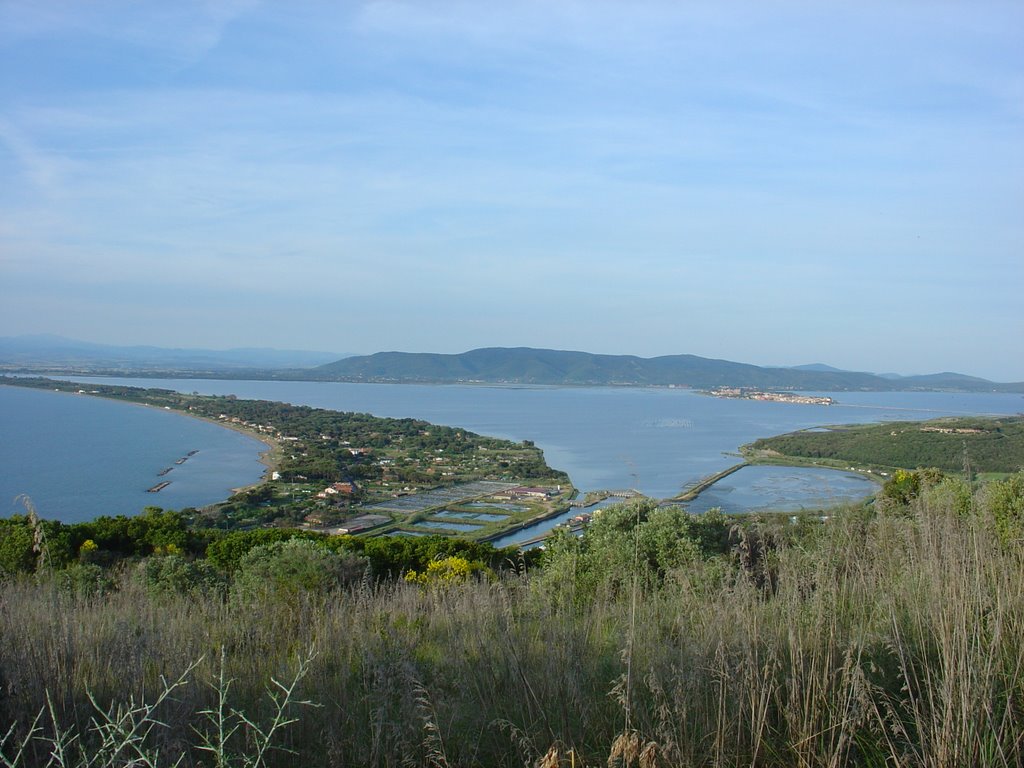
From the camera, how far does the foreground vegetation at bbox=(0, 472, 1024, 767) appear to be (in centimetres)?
216

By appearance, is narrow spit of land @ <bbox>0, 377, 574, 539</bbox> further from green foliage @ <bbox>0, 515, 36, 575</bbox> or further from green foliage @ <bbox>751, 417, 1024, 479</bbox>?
green foliage @ <bbox>751, 417, 1024, 479</bbox>

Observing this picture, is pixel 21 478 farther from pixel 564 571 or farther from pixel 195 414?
pixel 195 414

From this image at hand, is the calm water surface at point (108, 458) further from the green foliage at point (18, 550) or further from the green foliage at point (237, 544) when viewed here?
the green foliage at point (237, 544)

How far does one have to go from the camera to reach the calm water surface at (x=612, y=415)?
29.3 meters

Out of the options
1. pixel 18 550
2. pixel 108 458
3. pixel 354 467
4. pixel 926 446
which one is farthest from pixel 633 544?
pixel 108 458

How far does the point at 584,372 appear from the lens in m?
115

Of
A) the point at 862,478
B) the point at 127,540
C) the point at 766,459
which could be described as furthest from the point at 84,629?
the point at 766,459

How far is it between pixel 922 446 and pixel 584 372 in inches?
3731

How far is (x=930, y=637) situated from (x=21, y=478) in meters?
24.0

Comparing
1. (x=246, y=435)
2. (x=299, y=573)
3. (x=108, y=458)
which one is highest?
(x=299, y=573)

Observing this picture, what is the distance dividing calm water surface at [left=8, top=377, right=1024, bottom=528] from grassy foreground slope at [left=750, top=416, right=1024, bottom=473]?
323 centimetres

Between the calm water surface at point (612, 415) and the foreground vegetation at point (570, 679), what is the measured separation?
430 inches

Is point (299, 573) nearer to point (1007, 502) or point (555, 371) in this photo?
point (1007, 502)

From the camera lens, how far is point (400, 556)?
1165 centimetres
